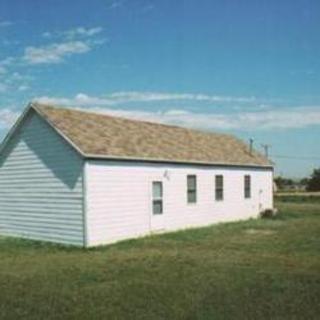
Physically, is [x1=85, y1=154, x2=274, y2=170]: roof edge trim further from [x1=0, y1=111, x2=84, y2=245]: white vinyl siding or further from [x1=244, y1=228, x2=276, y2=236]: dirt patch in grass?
A: [x1=244, y1=228, x2=276, y2=236]: dirt patch in grass

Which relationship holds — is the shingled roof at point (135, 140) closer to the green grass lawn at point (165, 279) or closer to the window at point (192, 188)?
the window at point (192, 188)

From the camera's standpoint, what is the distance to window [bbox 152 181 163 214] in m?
24.5

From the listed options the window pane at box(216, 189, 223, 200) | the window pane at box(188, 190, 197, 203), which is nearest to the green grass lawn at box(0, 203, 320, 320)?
the window pane at box(188, 190, 197, 203)

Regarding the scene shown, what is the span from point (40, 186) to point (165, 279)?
10164mm

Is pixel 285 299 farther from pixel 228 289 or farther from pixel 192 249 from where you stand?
pixel 192 249

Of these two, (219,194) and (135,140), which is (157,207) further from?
(219,194)

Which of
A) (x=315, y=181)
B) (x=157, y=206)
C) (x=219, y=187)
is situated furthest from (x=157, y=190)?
(x=315, y=181)

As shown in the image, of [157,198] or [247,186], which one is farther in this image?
[247,186]

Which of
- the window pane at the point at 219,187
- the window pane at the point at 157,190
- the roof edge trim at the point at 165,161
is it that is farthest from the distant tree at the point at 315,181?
the window pane at the point at 157,190

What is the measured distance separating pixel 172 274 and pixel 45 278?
2918mm

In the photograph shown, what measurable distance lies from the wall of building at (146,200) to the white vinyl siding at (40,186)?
641 millimetres

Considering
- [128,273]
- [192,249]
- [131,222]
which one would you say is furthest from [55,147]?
[128,273]

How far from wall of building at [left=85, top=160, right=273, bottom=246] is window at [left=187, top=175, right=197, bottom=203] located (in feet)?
0.75

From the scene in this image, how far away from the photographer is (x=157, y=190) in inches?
976
